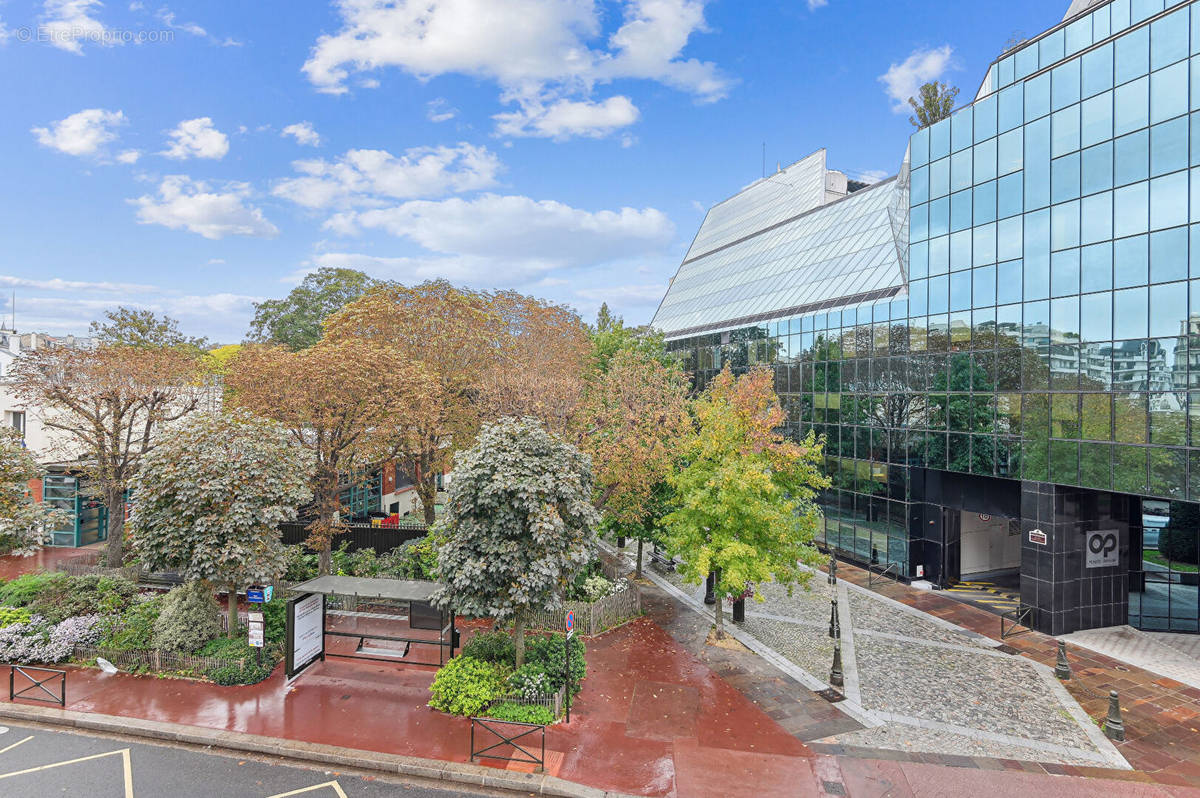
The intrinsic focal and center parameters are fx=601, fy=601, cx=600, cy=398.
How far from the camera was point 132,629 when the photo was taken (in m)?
16.0

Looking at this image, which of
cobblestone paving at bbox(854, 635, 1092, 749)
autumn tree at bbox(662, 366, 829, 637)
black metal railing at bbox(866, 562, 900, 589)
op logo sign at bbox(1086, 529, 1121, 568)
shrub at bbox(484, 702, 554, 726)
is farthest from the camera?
black metal railing at bbox(866, 562, 900, 589)

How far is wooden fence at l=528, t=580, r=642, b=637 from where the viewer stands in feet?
60.3

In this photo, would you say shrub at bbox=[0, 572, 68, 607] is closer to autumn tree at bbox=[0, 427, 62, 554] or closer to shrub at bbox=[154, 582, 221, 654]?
autumn tree at bbox=[0, 427, 62, 554]

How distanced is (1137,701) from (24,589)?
30645 mm

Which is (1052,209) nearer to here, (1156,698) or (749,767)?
(1156,698)

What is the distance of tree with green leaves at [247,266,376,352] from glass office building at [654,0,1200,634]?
39.2 metres

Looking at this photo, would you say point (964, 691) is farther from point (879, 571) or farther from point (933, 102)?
point (933, 102)

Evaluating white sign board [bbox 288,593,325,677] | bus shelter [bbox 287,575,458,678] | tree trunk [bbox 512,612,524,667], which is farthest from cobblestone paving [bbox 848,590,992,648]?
white sign board [bbox 288,593,325,677]

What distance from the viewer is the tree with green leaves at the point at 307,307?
167 ft

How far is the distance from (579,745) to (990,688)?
35.7 ft

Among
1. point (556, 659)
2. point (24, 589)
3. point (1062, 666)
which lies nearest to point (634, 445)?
point (556, 659)

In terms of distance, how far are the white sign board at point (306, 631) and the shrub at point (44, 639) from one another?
6065 millimetres

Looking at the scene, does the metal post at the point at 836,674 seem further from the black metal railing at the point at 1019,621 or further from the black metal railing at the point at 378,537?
the black metal railing at the point at 378,537

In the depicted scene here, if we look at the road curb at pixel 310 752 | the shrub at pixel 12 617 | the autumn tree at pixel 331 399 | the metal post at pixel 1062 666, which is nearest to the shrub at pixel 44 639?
the shrub at pixel 12 617
